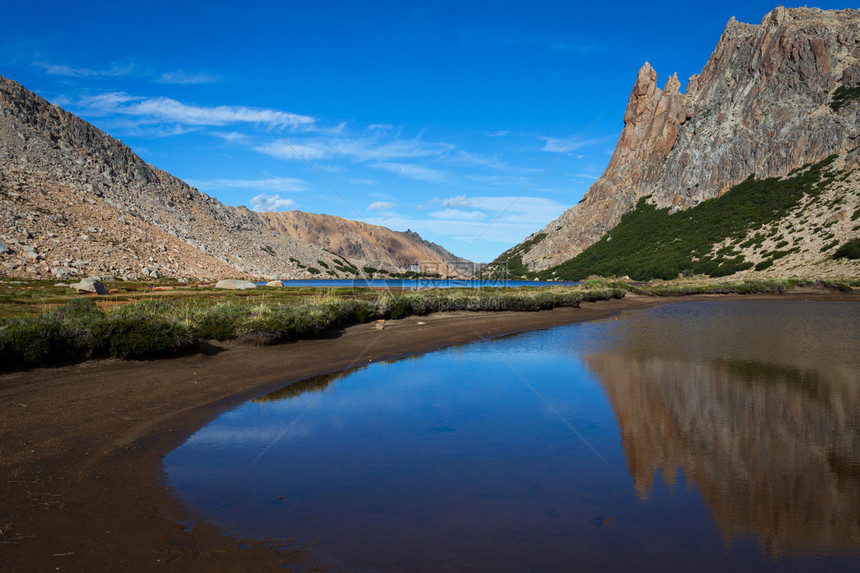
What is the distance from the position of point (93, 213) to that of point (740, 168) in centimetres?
13737

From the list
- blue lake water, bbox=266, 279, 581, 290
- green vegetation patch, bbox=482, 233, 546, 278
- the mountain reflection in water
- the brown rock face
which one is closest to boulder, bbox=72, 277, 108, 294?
blue lake water, bbox=266, 279, 581, 290

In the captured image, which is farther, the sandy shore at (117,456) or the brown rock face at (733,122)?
the brown rock face at (733,122)

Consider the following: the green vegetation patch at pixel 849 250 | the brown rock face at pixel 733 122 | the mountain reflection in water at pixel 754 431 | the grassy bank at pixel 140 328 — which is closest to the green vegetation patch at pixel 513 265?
the brown rock face at pixel 733 122

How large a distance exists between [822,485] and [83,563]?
8758mm

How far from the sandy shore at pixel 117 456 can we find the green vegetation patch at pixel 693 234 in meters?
93.4

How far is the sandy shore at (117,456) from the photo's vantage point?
481cm

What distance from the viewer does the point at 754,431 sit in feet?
29.6

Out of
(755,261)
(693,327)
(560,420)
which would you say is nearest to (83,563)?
(560,420)

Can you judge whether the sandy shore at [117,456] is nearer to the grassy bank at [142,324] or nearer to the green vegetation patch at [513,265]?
the grassy bank at [142,324]

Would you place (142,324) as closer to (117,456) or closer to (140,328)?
(140,328)

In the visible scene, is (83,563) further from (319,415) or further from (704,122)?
(704,122)

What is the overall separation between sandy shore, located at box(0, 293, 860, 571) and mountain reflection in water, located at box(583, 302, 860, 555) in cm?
540

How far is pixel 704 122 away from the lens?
139 m

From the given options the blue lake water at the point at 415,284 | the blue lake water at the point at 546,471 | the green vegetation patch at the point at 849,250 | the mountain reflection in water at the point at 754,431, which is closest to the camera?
the blue lake water at the point at 546,471
